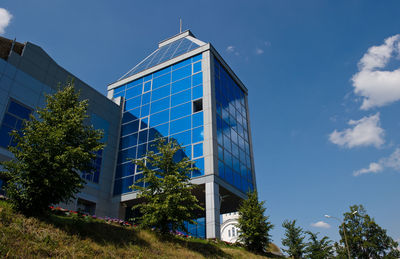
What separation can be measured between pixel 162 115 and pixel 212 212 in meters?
14.0

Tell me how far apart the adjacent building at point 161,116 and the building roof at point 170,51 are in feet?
0.92

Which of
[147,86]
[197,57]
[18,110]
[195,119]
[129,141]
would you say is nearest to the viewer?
[18,110]

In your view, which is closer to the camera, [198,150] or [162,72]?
[198,150]

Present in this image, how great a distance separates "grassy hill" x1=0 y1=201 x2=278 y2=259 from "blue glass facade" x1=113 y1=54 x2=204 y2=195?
14.4m

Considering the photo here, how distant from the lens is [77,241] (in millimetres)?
13594

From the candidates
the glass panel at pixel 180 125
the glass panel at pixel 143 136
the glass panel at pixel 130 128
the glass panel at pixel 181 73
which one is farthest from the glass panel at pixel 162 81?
the glass panel at pixel 180 125

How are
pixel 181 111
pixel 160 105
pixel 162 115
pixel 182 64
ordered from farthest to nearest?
pixel 182 64
pixel 160 105
pixel 162 115
pixel 181 111

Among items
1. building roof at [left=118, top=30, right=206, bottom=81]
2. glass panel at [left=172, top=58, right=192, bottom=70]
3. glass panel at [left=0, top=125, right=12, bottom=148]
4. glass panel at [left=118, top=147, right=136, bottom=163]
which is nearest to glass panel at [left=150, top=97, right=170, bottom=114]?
glass panel at [left=172, top=58, right=192, bottom=70]

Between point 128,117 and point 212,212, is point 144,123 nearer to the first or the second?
point 128,117

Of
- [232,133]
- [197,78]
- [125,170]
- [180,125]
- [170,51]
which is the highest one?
[170,51]

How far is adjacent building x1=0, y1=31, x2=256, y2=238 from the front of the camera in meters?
30.6

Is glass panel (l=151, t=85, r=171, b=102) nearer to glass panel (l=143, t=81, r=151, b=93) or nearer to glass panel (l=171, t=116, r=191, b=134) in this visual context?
glass panel (l=143, t=81, r=151, b=93)

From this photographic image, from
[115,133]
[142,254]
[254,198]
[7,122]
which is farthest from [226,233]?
[142,254]

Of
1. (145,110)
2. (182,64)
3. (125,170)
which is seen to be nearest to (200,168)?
(125,170)
